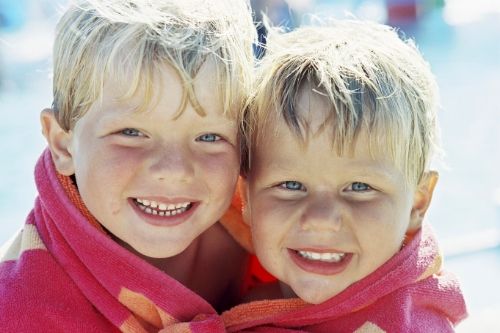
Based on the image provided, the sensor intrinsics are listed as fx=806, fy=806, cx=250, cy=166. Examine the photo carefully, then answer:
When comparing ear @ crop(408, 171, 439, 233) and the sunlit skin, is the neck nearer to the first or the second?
the sunlit skin

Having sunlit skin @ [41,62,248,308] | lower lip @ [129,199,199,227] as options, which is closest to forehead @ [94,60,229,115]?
sunlit skin @ [41,62,248,308]

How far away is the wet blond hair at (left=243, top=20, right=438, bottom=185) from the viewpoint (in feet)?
5.28

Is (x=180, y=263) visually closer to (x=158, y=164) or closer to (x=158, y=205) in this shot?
(x=158, y=205)

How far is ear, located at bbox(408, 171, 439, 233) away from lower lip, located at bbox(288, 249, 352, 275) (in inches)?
8.3

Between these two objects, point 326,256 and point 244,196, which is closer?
point 326,256

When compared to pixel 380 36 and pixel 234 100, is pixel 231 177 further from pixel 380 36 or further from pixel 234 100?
pixel 380 36

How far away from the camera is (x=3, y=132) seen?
6.62 m

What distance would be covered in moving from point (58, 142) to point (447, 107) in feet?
18.0

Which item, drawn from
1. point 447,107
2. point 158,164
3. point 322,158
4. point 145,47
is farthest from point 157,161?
point 447,107

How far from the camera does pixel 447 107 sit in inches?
269

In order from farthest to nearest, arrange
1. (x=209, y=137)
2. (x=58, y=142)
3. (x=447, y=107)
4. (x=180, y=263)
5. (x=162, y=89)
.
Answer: (x=447, y=107), (x=180, y=263), (x=58, y=142), (x=209, y=137), (x=162, y=89)

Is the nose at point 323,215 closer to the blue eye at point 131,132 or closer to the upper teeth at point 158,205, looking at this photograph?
the upper teeth at point 158,205

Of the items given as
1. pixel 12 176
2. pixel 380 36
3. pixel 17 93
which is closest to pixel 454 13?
pixel 17 93

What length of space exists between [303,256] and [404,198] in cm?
24
